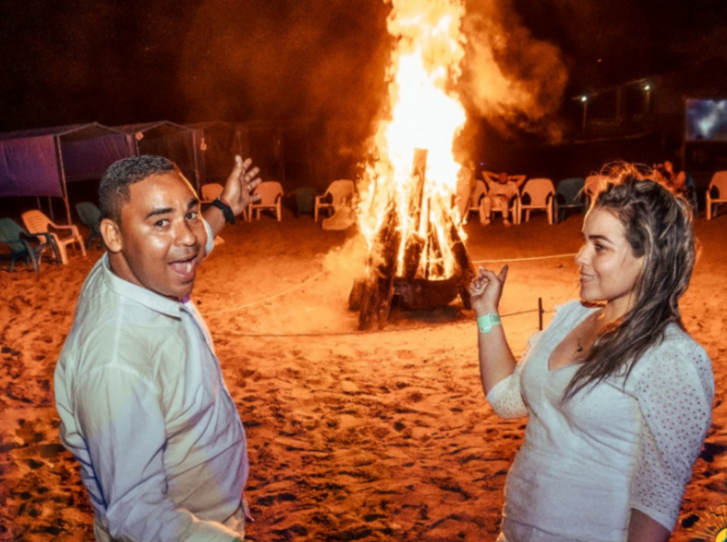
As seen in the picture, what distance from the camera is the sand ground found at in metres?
4.16

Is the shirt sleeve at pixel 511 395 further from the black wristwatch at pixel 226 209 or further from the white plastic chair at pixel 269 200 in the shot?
the white plastic chair at pixel 269 200

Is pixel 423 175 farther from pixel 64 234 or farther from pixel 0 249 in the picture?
pixel 64 234

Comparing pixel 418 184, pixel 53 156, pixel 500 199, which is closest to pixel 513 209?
pixel 500 199

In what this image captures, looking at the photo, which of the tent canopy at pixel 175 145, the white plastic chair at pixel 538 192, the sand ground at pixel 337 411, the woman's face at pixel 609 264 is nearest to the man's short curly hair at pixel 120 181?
the woman's face at pixel 609 264

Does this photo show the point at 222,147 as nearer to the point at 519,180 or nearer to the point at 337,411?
the point at 519,180

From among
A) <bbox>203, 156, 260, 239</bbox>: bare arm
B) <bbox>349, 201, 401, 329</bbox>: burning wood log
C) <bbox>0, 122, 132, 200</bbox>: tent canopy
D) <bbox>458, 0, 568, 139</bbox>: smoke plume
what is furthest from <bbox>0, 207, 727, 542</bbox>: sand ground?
<bbox>458, 0, 568, 139</bbox>: smoke plume

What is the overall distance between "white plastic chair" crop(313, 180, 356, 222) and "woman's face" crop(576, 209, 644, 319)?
51.9 ft

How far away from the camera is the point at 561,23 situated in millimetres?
22094

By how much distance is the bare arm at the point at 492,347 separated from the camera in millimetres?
2664

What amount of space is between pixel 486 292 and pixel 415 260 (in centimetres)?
597

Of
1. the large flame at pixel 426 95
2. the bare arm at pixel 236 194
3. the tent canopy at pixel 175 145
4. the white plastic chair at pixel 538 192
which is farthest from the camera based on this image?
the tent canopy at pixel 175 145

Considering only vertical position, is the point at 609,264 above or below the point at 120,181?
below

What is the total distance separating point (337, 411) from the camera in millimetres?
5773

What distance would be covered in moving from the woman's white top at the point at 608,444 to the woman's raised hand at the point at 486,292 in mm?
414
